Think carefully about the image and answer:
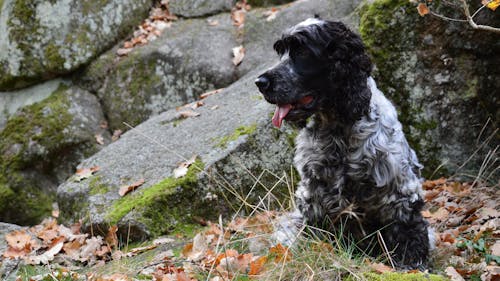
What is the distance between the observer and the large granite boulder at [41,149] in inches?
316

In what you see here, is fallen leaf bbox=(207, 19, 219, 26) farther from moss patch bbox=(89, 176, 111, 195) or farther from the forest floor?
the forest floor

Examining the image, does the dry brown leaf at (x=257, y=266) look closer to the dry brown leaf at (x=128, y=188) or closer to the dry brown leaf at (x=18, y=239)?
the dry brown leaf at (x=128, y=188)

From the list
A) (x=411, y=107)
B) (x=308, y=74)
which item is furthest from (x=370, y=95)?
(x=411, y=107)

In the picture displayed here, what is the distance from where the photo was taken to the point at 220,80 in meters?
8.26

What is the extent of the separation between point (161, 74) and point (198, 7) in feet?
4.23

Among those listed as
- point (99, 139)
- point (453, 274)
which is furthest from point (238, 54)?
point (453, 274)

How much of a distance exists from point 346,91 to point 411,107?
2350 mm

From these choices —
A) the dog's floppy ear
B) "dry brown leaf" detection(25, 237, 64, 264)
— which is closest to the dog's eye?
the dog's floppy ear

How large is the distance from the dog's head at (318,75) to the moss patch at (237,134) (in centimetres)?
162

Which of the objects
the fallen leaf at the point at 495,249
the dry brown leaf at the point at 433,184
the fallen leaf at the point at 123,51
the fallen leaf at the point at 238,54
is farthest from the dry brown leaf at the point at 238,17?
the fallen leaf at the point at 495,249

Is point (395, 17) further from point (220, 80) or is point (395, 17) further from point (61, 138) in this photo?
point (61, 138)

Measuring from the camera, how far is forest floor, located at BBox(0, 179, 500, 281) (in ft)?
11.8

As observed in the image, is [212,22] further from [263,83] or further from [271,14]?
[263,83]

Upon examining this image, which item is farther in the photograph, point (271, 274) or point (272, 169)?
point (272, 169)
